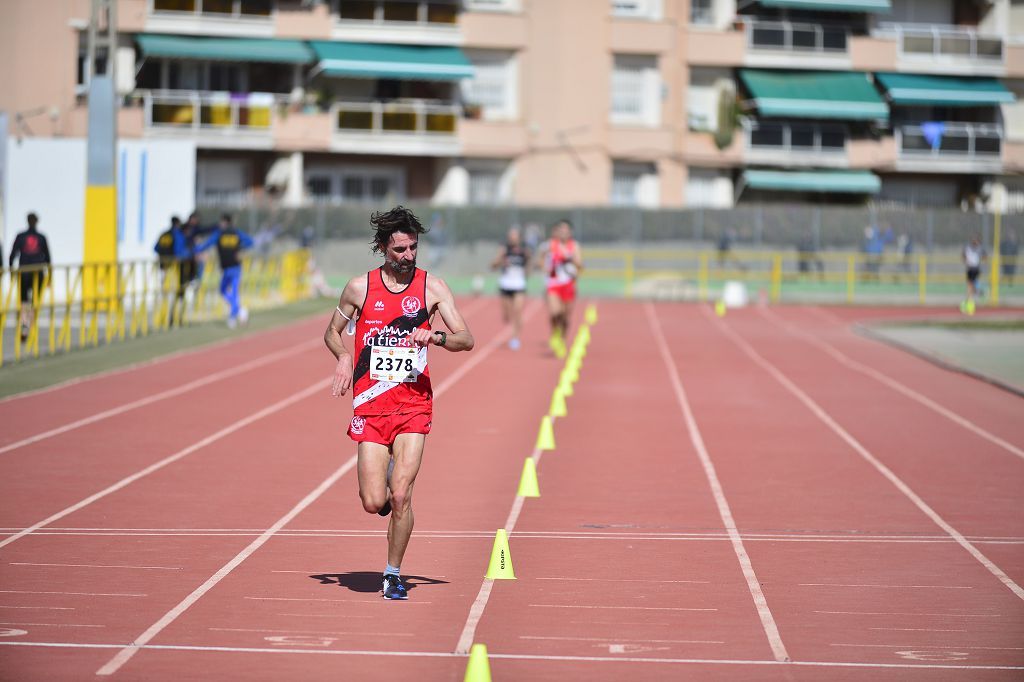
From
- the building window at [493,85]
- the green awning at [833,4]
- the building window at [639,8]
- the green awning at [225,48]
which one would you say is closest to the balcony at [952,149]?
the green awning at [833,4]

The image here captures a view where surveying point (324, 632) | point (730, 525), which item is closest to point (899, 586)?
point (730, 525)

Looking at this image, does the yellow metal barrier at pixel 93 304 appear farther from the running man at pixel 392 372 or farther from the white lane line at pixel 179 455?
the running man at pixel 392 372

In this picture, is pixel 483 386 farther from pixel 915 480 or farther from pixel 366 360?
pixel 366 360

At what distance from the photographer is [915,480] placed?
14.0 meters

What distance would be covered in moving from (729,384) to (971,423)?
15.3 feet

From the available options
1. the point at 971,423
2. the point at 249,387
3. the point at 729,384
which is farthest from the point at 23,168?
the point at 971,423

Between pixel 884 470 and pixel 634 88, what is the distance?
44557 millimetres

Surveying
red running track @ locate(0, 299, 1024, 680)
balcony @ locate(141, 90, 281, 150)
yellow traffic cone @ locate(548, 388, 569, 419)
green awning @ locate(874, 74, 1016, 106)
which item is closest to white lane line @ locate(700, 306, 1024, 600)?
red running track @ locate(0, 299, 1024, 680)

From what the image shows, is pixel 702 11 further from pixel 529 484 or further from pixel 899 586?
pixel 899 586

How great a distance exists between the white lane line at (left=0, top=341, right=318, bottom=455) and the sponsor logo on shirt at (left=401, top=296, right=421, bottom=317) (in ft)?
23.4

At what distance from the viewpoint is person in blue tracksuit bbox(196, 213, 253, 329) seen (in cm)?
2806

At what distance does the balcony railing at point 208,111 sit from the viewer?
52.0 metres

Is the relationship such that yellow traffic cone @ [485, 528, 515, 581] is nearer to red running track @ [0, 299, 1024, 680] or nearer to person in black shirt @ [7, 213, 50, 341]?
red running track @ [0, 299, 1024, 680]

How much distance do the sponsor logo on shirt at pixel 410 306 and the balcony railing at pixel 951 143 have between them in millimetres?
54339
